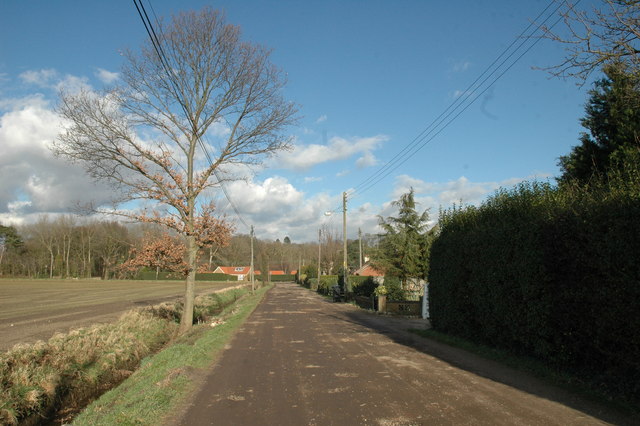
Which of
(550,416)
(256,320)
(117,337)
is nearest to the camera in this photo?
(550,416)

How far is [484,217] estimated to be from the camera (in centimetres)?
1227

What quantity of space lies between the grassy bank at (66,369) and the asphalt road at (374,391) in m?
3.62

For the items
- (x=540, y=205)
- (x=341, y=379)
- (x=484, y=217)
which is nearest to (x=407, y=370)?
(x=341, y=379)

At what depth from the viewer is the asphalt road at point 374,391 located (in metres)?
5.21

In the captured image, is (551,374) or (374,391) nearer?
(374,391)

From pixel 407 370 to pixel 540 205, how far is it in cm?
487

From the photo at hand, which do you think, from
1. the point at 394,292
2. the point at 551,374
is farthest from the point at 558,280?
the point at 394,292

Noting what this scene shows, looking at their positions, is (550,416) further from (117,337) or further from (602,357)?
(117,337)

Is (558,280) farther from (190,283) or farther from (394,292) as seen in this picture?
(394,292)

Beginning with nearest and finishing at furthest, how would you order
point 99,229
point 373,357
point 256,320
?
1. point 373,357
2. point 256,320
3. point 99,229

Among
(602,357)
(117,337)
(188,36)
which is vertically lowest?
(117,337)

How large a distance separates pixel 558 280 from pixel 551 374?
1.66 meters

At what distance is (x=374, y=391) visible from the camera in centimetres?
642

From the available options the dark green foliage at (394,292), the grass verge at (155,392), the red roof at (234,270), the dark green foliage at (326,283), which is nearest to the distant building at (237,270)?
the red roof at (234,270)
